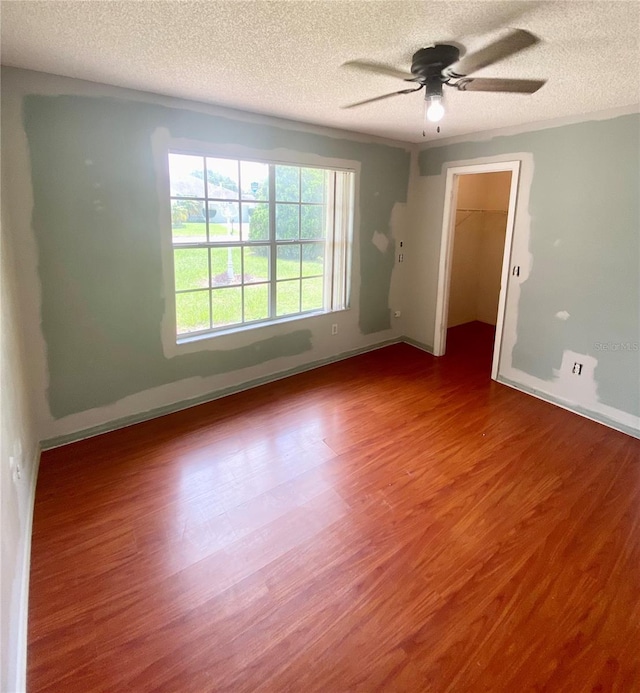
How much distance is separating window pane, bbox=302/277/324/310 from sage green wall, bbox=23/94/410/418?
1.23 metres

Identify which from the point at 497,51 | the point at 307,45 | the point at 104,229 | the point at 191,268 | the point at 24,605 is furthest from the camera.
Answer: the point at 191,268

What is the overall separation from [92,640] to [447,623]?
1.44 metres

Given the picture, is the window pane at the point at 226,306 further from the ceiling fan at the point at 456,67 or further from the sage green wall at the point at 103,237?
the ceiling fan at the point at 456,67

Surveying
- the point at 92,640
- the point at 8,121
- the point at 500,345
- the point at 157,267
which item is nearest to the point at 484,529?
the point at 92,640

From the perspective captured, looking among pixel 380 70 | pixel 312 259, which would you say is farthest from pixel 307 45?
pixel 312 259

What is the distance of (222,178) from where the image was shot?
3348 millimetres

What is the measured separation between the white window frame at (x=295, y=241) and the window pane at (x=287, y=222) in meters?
0.05

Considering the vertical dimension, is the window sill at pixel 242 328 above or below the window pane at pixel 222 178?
below

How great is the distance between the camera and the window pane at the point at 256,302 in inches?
147

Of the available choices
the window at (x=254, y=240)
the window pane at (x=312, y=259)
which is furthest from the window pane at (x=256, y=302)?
the window pane at (x=312, y=259)

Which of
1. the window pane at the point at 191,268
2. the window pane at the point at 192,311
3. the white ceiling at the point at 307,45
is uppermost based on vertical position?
the white ceiling at the point at 307,45

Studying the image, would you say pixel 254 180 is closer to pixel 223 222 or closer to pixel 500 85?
pixel 223 222

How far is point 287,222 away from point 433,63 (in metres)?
2.09

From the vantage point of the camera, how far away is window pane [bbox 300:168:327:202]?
3.88 m
